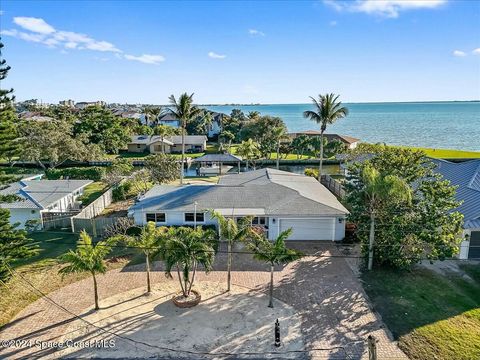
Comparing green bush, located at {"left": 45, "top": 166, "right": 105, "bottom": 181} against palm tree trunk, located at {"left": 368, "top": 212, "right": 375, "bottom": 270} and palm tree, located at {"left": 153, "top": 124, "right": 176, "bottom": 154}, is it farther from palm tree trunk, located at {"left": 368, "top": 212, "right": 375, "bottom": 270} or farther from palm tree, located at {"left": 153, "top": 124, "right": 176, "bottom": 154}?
palm tree trunk, located at {"left": 368, "top": 212, "right": 375, "bottom": 270}

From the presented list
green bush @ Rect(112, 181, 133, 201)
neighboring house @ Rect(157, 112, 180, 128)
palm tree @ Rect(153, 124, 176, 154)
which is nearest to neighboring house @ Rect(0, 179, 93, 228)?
green bush @ Rect(112, 181, 133, 201)

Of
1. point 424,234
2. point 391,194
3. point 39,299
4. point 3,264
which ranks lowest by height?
point 39,299

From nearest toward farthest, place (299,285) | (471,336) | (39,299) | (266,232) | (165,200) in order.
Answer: (471,336) → (39,299) → (299,285) → (266,232) → (165,200)

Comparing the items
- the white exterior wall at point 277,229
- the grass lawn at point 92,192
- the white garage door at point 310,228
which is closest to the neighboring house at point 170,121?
the grass lawn at point 92,192

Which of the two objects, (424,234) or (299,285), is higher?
(424,234)

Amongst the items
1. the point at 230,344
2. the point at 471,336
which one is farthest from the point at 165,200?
the point at 471,336

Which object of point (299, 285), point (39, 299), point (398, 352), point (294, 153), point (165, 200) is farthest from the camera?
point (294, 153)

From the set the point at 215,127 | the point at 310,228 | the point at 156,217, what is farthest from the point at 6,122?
the point at 215,127

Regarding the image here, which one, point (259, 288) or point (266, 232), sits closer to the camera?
point (259, 288)

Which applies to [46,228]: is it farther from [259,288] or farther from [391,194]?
[391,194]
